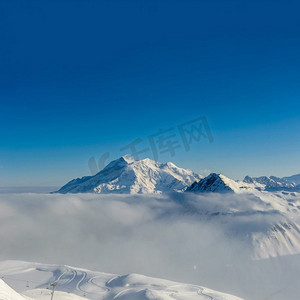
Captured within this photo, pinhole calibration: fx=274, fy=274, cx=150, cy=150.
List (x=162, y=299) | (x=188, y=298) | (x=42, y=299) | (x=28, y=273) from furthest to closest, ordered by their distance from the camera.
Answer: (x=28, y=273)
(x=188, y=298)
(x=162, y=299)
(x=42, y=299)

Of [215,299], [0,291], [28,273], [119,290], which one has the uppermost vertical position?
[0,291]

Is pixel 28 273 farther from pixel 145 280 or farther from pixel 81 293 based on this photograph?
pixel 145 280

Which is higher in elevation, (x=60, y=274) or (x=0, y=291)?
(x=0, y=291)

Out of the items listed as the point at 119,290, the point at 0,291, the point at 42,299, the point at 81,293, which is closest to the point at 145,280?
the point at 119,290

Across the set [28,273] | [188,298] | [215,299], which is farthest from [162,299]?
Answer: [28,273]

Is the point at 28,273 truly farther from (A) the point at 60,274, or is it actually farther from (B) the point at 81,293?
(B) the point at 81,293

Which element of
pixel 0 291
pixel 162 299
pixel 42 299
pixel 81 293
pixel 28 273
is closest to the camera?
pixel 0 291

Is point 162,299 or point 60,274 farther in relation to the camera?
point 60,274
